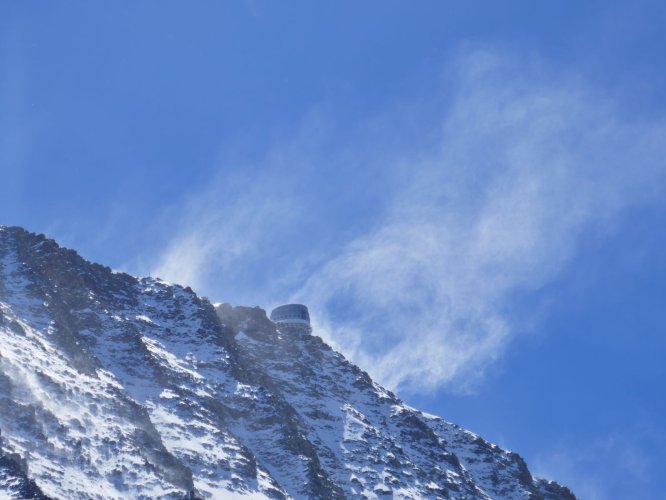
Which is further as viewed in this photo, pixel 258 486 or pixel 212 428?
pixel 212 428

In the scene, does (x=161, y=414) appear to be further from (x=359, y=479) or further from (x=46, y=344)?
(x=359, y=479)

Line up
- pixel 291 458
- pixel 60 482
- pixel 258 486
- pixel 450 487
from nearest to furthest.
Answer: pixel 60 482 → pixel 258 486 → pixel 291 458 → pixel 450 487

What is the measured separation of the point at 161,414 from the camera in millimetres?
164125

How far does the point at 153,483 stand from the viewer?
133125 millimetres

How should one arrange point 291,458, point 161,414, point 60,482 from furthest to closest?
1. point 291,458
2. point 161,414
3. point 60,482

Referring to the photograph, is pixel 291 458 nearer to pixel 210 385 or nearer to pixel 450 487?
pixel 210 385

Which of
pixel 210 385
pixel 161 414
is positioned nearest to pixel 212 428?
pixel 161 414

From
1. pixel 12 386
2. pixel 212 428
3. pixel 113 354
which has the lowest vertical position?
pixel 12 386

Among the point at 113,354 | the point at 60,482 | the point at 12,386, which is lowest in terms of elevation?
the point at 60,482

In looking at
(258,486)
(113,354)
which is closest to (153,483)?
(258,486)

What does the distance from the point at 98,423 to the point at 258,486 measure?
2495cm

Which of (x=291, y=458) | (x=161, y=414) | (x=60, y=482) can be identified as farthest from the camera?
(x=291, y=458)

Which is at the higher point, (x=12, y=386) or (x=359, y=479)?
(x=359, y=479)

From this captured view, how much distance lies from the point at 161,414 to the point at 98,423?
24116mm
